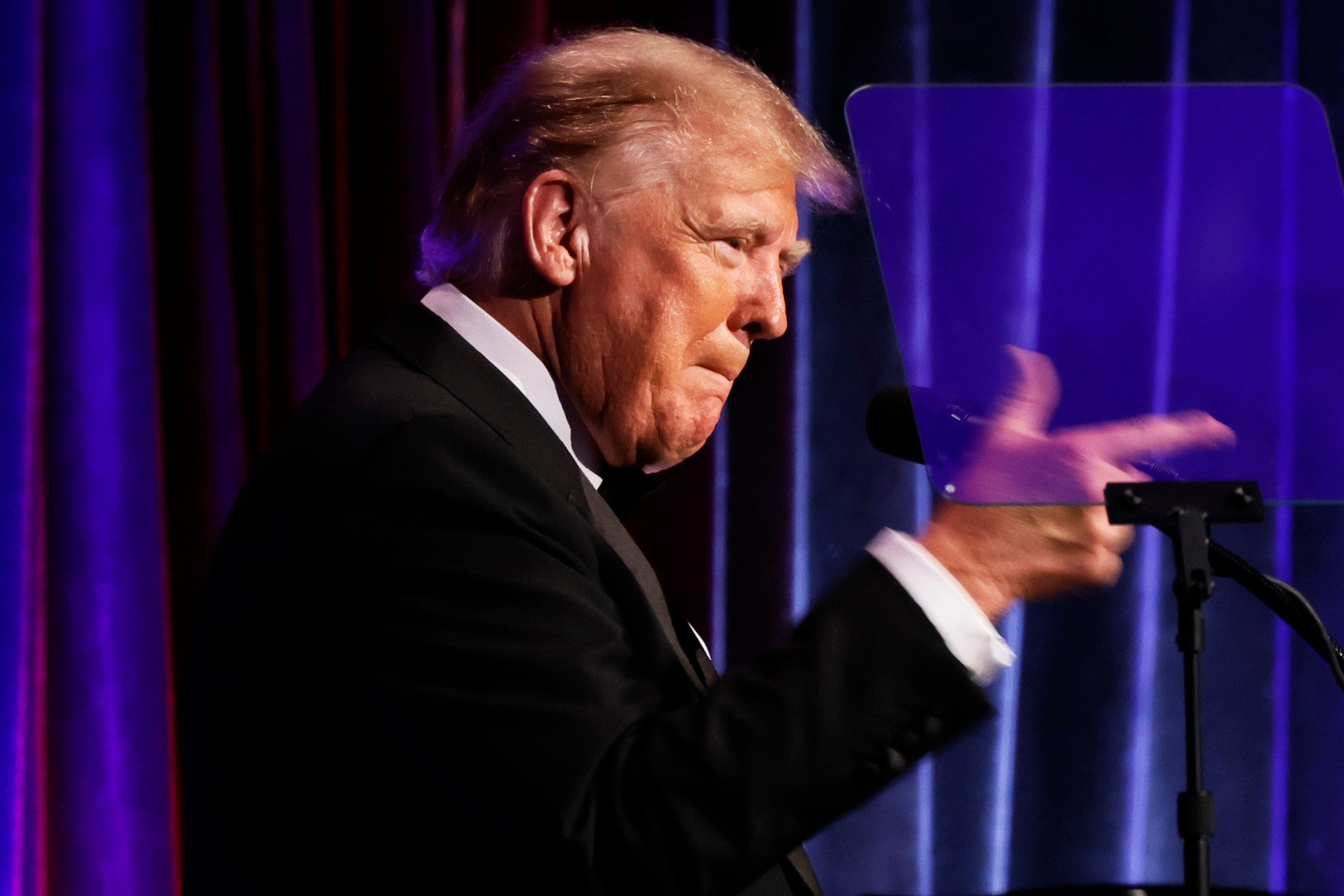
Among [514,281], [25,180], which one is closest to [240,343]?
[25,180]

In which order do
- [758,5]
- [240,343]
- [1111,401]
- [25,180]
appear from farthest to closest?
[758,5] < [240,343] < [25,180] < [1111,401]

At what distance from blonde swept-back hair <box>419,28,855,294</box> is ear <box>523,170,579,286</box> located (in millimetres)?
17

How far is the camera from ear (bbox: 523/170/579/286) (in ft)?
3.34

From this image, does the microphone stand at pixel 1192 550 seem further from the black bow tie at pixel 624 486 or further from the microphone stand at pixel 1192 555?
the black bow tie at pixel 624 486

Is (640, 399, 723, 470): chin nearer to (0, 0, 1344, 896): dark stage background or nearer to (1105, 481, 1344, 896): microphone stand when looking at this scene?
(1105, 481, 1344, 896): microphone stand

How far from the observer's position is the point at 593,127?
103 centimetres

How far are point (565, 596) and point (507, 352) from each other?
0.31 meters

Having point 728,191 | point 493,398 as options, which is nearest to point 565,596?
point 493,398

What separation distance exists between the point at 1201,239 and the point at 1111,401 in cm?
12

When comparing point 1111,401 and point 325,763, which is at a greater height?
point 1111,401

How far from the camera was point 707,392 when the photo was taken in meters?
1.06

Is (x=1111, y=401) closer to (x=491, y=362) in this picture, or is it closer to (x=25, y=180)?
(x=491, y=362)

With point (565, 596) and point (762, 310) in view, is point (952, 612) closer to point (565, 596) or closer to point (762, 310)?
point (565, 596)

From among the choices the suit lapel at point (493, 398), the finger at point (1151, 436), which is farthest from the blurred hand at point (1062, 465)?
the suit lapel at point (493, 398)
